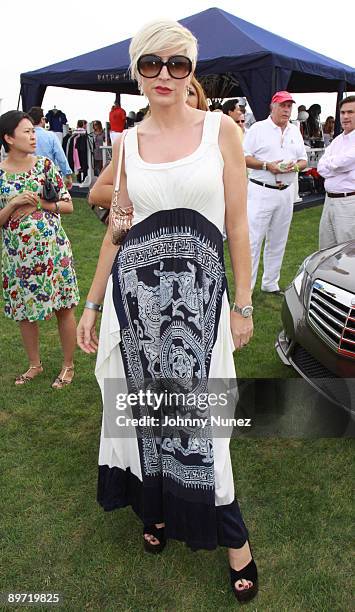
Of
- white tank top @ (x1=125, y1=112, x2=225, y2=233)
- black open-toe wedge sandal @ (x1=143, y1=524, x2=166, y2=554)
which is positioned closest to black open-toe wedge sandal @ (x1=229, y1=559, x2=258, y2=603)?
black open-toe wedge sandal @ (x1=143, y1=524, x2=166, y2=554)

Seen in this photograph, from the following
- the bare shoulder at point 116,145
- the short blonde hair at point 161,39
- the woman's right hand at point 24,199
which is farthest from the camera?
the woman's right hand at point 24,199

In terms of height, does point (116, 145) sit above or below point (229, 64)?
below

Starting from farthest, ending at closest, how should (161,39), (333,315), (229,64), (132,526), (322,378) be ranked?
(229,64) < (322,378) < (333,315) < (132,526) < (161,39)

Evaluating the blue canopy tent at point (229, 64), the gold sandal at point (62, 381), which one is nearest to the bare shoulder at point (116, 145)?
the gold sandal at point (62, 381)

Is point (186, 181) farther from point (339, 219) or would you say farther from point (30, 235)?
point (339, 219)

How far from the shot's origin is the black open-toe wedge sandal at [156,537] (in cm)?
232

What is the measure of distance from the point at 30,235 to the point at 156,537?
1963mm

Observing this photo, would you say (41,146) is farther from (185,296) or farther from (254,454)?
(185,296)

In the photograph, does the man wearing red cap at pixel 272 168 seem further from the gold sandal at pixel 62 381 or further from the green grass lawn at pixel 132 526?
the green grass lawn at pixel 132 526

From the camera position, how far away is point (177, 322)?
1884mm

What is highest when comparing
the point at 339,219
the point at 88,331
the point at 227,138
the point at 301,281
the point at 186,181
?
the point at 227,138

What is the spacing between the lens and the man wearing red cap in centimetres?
543

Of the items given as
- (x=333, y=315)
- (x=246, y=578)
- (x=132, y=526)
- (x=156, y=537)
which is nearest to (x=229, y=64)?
(x=333, y=315)

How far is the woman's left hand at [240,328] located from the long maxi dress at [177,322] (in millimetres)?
33
